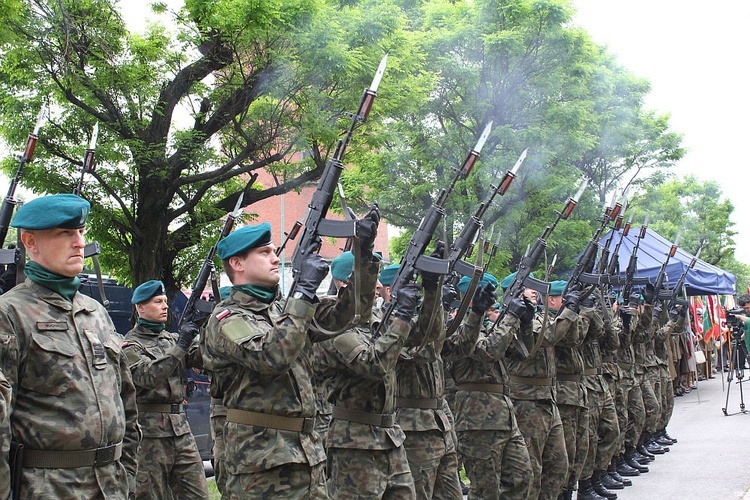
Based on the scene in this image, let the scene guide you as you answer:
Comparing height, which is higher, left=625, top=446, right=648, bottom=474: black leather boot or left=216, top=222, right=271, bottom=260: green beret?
left=216, top=222, right=271, bottom=260: green beret

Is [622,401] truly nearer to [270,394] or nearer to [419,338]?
[419,338]

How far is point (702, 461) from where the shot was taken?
11.2 m

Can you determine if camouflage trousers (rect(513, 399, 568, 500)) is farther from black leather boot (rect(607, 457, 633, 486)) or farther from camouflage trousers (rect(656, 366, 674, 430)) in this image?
camouflage trousers (rect(656, 366, 674, 430))

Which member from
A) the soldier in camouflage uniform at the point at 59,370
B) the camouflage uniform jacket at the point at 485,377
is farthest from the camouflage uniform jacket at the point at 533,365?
the soldier in camouflage uniform at the point at 59,370

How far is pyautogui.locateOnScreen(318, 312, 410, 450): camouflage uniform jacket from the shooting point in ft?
17.4

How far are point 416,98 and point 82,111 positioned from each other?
500 centimetres

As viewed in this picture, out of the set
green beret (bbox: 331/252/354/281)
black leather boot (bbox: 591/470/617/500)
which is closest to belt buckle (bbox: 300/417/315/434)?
green beret (bbox: 331/252/354/281)

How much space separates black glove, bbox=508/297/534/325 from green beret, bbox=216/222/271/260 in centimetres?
330

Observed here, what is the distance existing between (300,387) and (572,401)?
5.08 m

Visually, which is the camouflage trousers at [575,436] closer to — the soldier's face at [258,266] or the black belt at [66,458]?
the soldier's face at [258,266]

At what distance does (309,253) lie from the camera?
14.6 ft

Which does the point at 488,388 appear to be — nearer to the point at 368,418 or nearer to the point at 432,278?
the point at 432,278

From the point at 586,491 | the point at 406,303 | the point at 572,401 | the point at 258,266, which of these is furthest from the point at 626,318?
the point at 258,266

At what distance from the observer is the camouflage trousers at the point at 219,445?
16.0ft
